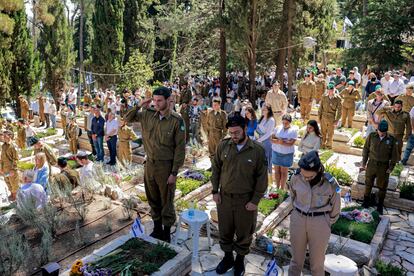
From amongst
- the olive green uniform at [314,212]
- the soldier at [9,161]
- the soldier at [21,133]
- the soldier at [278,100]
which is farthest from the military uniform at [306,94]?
the soldier at [21,133]

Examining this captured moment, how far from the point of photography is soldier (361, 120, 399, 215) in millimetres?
6375

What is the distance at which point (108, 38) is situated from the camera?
21.8 metres

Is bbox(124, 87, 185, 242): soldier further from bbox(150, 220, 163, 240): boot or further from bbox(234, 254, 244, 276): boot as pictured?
bbox(234, 254, 244, 276): boot

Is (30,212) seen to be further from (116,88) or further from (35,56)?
(116,88)

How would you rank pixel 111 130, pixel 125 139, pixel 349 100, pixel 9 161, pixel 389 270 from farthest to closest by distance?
pixel 349 100
pixel 111 130
pixel 125 139
pixel 9 161
pixel 389 270

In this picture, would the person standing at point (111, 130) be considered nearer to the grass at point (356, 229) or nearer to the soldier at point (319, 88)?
the grass at point (356, 229)

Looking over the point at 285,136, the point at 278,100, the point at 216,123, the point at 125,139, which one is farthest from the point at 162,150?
the point at 278,100

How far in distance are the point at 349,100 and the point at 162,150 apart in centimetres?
834

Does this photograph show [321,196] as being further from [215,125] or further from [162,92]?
[215,125]

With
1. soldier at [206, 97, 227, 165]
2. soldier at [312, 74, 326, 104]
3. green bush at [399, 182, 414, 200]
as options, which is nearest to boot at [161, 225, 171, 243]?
soldier at [206, 97, 227, 165]

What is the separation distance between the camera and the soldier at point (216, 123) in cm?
927

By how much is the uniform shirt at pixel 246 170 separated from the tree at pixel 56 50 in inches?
725

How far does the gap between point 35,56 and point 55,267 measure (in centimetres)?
1658

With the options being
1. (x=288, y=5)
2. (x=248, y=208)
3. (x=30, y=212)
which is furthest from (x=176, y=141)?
(x=288, y=5)
